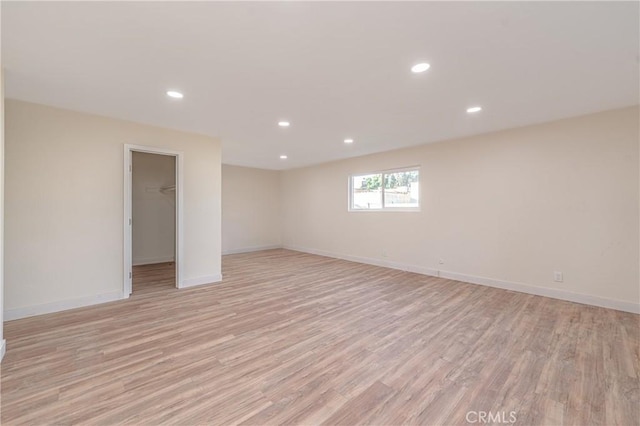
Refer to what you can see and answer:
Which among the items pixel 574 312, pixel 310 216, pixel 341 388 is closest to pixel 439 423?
pixel 341 388

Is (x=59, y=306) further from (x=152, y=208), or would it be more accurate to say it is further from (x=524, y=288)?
(x=524, y=288)

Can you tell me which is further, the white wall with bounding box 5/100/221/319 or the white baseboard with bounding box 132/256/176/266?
the white baseboard with bounding box 132/256/176/266

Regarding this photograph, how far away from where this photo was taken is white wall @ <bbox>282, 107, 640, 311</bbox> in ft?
10.4

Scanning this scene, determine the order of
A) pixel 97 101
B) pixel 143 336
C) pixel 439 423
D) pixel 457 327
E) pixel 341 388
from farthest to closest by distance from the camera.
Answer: pixel 97 101
pixel 457 327
pixel 143 336
pixel 341 388
pixel 439 423

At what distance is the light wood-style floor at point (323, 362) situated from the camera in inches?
62.9

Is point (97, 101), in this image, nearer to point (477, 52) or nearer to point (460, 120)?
point (477, 52)

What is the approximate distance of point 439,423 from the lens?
1503 mm

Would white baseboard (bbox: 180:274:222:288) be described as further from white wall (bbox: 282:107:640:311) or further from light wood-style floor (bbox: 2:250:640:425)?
white wall (bbox: 282:107:640:311)

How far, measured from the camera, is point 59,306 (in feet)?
10.2

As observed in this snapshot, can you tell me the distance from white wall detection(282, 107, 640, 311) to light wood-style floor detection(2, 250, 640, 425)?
499 mm

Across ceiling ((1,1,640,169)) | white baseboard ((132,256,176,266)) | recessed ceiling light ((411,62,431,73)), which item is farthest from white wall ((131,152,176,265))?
recessed ceiling light ((411,62,431,73))

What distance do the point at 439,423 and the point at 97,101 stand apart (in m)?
4.34

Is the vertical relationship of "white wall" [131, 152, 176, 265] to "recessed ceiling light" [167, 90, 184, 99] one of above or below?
below

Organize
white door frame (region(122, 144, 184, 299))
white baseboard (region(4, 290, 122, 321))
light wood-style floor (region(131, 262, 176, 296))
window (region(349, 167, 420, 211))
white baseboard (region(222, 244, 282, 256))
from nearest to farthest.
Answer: white baseboard (region(4, 290, 122, 321)), white door frame (region(122, 144, 184, 299)), light wood-style floor (region(131, 262, 176, 296)), window (region(349, 167, 420, 211)), white baseboard (region(222, 244, 282, 256))
